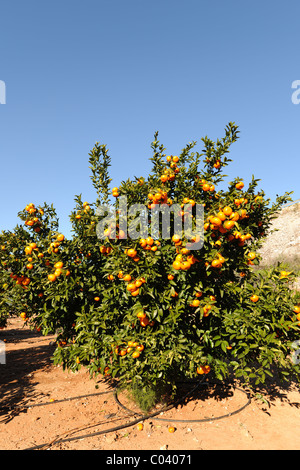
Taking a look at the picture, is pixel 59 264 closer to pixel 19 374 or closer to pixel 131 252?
pixel 131 252

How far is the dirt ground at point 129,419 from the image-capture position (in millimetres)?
3549

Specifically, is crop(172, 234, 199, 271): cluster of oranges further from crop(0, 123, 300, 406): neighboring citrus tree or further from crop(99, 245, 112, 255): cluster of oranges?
crop(99, 245, 112, 255): cluster of oranges

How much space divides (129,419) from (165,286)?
2.30 m

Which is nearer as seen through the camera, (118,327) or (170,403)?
(118,327)

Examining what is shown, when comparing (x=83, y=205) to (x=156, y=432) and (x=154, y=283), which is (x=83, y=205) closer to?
(x=154, y=283)

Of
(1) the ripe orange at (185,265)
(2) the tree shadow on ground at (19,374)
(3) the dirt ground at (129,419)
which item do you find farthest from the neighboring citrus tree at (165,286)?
(2) the tree shadow on ground at (19,374)

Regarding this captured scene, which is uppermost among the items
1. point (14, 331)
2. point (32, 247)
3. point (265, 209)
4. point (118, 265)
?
point (265, 209)

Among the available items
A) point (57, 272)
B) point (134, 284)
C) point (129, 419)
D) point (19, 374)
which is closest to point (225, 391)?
point (129, 419)

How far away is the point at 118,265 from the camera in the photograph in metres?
3.18

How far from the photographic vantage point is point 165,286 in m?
3.38

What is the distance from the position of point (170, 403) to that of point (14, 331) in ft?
28.4

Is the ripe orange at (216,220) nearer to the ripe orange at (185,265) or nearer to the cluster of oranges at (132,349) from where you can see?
the ripe orange at (185,265)

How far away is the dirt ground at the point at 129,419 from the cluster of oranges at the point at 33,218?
2.60 m
